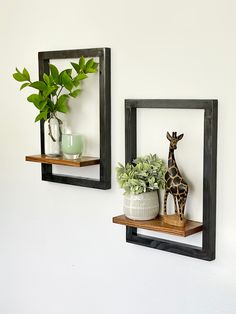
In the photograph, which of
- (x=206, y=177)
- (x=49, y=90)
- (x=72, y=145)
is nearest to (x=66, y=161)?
(x=72, y=145)

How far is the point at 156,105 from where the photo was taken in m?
1.77

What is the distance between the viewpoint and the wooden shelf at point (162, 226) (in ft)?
5.41

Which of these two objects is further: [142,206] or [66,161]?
[66,161]

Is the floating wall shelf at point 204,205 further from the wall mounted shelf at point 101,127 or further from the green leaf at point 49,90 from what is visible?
the green leaf at point 49,90

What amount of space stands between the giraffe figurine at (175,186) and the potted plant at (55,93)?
0.41 meters

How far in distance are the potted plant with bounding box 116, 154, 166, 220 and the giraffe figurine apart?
58 mm

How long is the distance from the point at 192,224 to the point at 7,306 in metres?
1.16

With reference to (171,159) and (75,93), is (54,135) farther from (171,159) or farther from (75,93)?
(171,159)

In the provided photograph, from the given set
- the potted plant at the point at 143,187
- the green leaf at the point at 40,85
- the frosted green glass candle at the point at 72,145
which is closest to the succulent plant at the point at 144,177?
the potted plant at the point at 143,187

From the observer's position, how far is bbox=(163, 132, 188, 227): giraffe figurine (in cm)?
169

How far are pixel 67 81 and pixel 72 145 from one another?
22 centimetres

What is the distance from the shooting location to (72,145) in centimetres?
196

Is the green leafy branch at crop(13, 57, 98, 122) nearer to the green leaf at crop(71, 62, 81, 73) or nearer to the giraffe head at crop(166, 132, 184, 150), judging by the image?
the green leaf at crop(71, 62, 81, 73)

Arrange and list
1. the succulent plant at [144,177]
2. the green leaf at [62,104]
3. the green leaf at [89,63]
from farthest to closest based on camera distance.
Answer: the green leaf at [62,104] → the green leaf at [89,63] → the succulent plant at [144,177]
